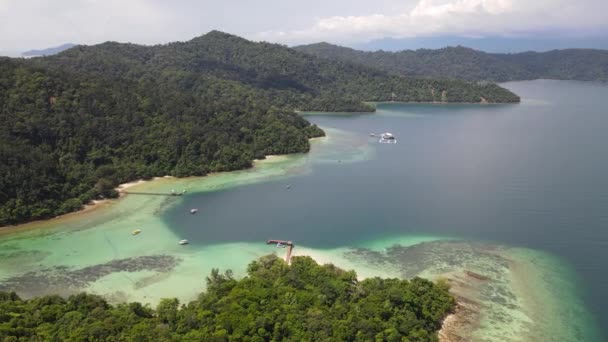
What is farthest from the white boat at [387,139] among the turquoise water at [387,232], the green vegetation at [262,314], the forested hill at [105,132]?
the green vegetation at [262,314]

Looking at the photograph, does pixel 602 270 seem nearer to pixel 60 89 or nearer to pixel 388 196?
pixel 388 196

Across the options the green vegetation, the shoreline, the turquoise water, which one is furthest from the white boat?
the green vegetation

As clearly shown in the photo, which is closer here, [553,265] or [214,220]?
[553,265]

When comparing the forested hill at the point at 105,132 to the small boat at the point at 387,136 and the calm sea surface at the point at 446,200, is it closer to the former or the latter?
the calm sea surface at the point at 446,200

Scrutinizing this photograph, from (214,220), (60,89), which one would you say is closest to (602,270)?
(214,220)

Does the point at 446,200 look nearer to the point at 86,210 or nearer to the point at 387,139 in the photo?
the point at 387,139

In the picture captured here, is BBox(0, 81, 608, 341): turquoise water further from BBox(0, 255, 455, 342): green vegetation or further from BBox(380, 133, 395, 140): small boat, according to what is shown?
BBox(380, 133, 395, 140): small boat
